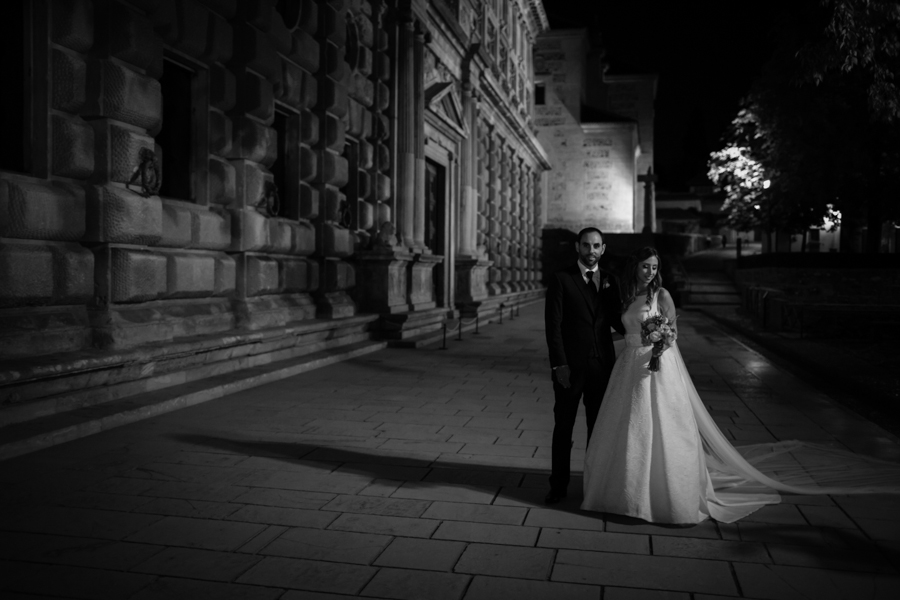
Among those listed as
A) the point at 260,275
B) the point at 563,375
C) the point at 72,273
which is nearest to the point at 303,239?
the point at 260,275

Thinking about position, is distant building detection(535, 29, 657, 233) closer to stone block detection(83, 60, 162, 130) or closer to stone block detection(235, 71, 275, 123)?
stone block detection(235, 71, 275, 123)

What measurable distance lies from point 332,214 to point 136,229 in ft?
18.4

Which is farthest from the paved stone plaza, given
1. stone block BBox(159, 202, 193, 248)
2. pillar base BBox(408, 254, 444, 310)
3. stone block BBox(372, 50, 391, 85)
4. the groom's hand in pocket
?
stone block BBox(372, 50, 391, 85)

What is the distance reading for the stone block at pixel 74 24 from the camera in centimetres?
740

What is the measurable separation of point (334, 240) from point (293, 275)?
145 centimetres

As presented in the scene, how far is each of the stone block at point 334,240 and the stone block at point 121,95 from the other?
16.8ft

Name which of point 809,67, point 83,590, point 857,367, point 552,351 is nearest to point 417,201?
point 809,67

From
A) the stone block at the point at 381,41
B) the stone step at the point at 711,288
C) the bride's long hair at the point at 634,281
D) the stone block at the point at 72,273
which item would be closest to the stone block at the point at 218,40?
the stone block at the point at 72,273

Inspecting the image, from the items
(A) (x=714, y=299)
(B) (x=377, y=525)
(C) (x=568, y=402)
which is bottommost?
(B) (x=377, y=525)

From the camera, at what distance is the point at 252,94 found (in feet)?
35.6

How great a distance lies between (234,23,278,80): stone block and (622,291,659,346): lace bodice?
7782 mm

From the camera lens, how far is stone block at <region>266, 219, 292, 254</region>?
11.5 metres

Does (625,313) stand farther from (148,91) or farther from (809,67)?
(809,67)

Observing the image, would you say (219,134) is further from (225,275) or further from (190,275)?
(190,275)
